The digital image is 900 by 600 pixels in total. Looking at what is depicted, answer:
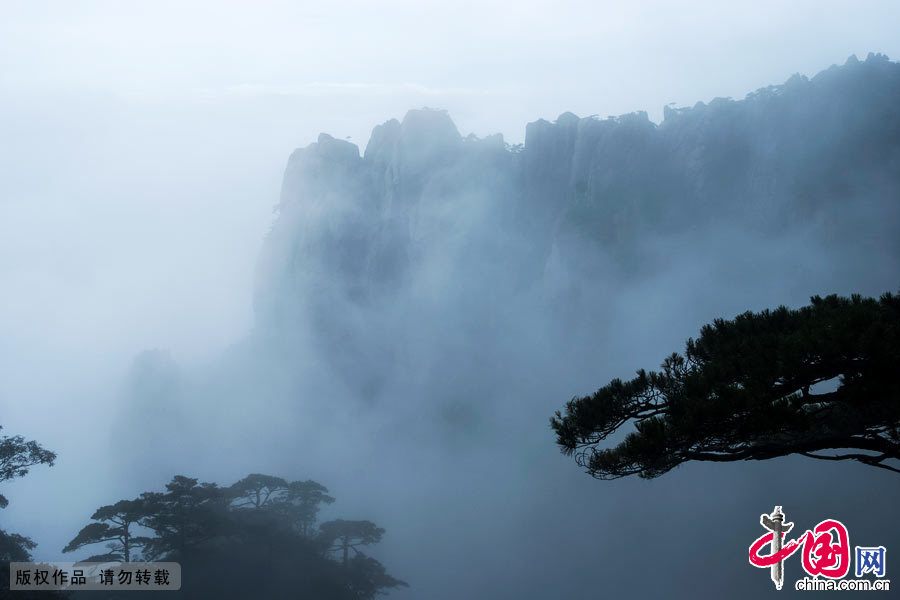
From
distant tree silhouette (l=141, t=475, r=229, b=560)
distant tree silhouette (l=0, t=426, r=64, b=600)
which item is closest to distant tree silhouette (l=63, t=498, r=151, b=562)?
distant tree silhouette (l=141, t=475, r=229, b=560)

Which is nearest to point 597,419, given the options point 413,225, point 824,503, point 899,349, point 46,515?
Answer: point 899,349

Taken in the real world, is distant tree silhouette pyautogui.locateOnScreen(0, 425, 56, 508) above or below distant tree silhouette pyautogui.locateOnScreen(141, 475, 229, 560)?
above

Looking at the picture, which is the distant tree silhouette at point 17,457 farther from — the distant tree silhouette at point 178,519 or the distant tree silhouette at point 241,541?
the distant tree silhouette at point 178,519

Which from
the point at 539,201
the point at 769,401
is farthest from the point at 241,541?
the point at 539,201

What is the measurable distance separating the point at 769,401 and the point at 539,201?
69.1 meters

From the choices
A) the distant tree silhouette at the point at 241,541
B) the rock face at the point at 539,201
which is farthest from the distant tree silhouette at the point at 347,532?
the rock face at the point at 539,201

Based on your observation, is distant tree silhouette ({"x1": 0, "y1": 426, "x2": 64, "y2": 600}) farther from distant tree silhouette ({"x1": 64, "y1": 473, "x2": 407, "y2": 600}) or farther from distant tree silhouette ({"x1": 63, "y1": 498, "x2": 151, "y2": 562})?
→ distant tree silhouette ({"x1": 64, "y1": 473, "x2": 407, "y2": 600})

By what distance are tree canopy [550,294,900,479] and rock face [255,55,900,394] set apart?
61029 millimetres

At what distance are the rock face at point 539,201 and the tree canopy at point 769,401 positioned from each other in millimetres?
61029

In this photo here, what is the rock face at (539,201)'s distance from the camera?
59062mm

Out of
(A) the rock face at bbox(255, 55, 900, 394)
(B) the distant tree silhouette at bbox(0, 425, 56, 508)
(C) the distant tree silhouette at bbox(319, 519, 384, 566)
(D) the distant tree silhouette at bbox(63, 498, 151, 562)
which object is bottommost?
(C) the distant tree silhouette at bbox(319, 519, 384, 566)

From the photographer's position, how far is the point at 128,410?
76.6m

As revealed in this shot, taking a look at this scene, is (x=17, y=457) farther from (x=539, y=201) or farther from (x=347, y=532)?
(x=539, y=201)

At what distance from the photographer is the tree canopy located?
555cm
